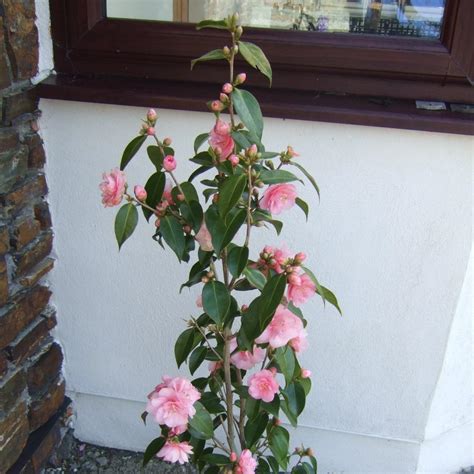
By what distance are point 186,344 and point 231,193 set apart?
0.42 metres

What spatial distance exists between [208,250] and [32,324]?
896mm

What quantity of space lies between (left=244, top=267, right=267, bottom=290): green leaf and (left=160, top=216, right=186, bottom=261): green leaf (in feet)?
0.44

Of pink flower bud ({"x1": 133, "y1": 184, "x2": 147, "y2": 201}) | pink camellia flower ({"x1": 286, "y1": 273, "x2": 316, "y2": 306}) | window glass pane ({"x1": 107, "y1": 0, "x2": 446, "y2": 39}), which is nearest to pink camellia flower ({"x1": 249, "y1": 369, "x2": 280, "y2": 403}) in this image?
pink camellia flower ({"x1": 286, "y1": 273, "x2": 316, "y2": 306})

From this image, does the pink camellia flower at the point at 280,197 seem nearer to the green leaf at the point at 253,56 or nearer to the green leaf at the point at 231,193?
the green leaf at the point at 231,193

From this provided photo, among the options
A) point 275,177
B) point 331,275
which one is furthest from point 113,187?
point 331,275

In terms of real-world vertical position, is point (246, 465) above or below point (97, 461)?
above

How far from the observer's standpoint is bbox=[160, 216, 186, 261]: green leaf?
3.72 ft

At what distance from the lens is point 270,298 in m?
1.06

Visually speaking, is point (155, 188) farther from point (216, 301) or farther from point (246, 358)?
point (246, 358)

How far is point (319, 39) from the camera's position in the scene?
159cm

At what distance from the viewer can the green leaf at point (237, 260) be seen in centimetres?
113

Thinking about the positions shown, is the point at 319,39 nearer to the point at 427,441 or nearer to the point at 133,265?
the point at 133,265

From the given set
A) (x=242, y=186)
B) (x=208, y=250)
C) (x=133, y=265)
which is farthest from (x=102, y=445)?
(x=242, y=186)

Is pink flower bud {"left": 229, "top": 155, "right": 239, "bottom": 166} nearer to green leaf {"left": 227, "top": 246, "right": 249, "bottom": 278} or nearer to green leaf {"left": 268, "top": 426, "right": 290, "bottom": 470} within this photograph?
green leaf {"left": 227, "top": 246, "right": 249, "bottom": 278}
